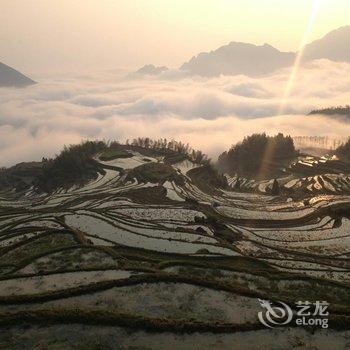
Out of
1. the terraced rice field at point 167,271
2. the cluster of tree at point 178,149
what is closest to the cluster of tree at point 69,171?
the terraced rice field at point 167,271

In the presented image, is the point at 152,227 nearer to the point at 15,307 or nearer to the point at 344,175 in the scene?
the point at 15,307

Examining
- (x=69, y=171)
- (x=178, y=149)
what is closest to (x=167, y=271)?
(x=69, y=171)

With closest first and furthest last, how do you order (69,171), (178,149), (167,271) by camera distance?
(167,271) < (69,171) < (178,149)

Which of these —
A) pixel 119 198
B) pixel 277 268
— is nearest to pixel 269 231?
pixel 277 268

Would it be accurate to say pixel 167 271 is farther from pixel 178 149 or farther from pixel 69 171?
pixel 178 149

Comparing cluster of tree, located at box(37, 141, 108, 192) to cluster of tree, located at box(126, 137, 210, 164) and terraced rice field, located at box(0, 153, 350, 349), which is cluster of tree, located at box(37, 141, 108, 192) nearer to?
terraced rice field, located at box(0, 153, 350, 349)

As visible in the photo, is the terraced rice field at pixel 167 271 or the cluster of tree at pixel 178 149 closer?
the terraced rice field at pixel 167 271

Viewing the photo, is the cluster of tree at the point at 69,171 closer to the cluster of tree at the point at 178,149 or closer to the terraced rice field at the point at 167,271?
the terraced rice field at the point at 167,271

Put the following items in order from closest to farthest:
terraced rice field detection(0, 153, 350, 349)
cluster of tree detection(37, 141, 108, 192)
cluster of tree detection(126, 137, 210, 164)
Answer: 1. terraced rice field detection(0, 153, 350, 349)
2. cluster of tree detection(37, 141, 108, 192)
3. cluster of tree detection(126, 137, 210, 164)

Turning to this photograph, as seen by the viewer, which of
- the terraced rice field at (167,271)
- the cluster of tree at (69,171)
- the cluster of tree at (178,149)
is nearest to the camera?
the terraced rice field at (167,271)

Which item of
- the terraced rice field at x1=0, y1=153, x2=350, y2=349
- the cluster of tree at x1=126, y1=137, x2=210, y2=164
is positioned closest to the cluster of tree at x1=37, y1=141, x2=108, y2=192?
the terraced rice field at x1=0, y1=153, x2=350, y2=349

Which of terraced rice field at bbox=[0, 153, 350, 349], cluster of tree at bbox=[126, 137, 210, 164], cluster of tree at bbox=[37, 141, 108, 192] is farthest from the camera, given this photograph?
cluster of tree at bbox=[126, 137, 210, 164]
